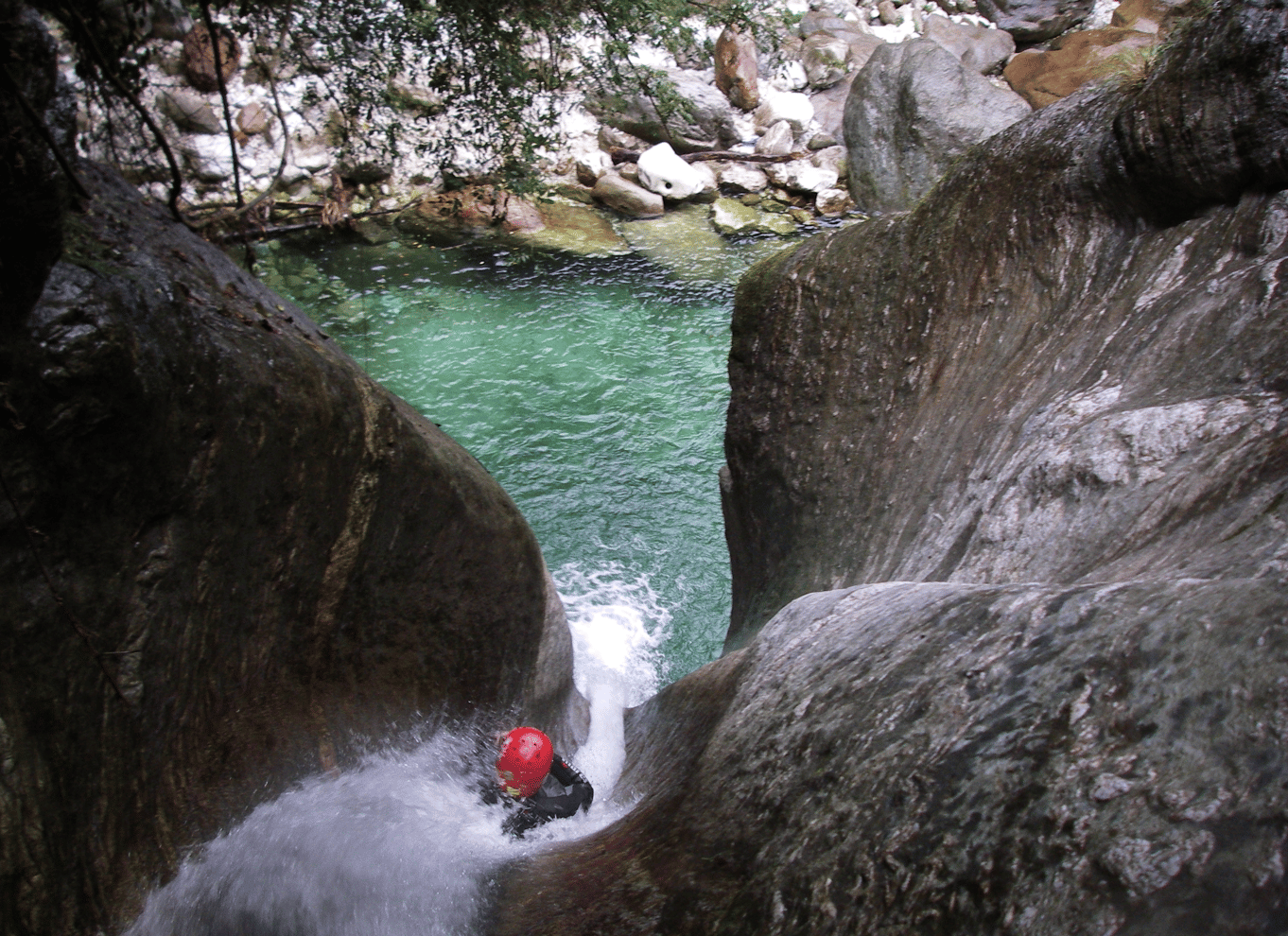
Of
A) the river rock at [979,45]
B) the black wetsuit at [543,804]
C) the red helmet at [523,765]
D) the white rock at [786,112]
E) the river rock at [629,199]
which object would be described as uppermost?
the river rock at [979,45]

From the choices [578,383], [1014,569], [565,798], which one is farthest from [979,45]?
[565,798]

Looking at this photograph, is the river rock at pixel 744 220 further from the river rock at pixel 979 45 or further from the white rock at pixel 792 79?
the river rock at pixel 979 45

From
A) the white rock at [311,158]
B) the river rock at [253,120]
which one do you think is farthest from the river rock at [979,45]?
the river rock at [253,120]

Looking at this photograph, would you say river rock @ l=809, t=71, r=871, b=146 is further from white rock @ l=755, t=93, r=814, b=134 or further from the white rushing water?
the white rushing water

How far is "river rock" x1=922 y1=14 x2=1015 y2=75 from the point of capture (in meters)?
18.2

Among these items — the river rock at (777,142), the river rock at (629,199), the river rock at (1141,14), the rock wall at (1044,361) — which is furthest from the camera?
the river rock at (777,142)

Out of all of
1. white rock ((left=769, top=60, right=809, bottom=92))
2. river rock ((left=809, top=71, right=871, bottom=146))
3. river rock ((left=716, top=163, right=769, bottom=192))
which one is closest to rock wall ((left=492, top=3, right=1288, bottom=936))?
river rock ((left=716, top=163, right=769, bottom=192))

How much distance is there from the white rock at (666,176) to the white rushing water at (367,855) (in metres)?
13.7

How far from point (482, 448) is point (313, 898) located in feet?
22.9

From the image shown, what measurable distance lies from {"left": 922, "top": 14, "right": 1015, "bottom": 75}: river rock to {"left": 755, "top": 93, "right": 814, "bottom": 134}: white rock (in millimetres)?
3213

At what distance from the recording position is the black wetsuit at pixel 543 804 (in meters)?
4.60

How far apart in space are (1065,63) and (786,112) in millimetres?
5723

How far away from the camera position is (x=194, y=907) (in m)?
2.98

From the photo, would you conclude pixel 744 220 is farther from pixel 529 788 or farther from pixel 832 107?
pixel 529 788
